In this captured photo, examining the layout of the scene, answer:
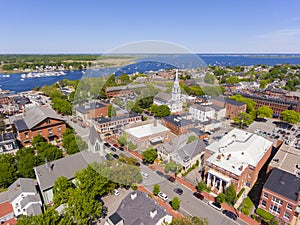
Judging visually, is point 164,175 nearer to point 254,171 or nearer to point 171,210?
point 171,210

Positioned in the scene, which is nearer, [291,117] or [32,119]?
[32,119]

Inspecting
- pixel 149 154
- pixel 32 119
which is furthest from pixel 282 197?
pixel 32 119

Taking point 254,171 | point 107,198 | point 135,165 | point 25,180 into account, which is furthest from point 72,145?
point 254,171

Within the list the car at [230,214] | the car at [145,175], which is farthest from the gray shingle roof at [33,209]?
the car at [230,214]

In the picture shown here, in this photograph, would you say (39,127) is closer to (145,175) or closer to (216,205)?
(145,175)

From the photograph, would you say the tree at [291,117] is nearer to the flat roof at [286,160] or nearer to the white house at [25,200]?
the flat roof at [286,160]

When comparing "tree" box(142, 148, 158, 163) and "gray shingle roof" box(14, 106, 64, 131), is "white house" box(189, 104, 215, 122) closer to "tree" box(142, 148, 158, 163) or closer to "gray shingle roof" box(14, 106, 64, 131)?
"tree" box(142, 148, 158, 163)
